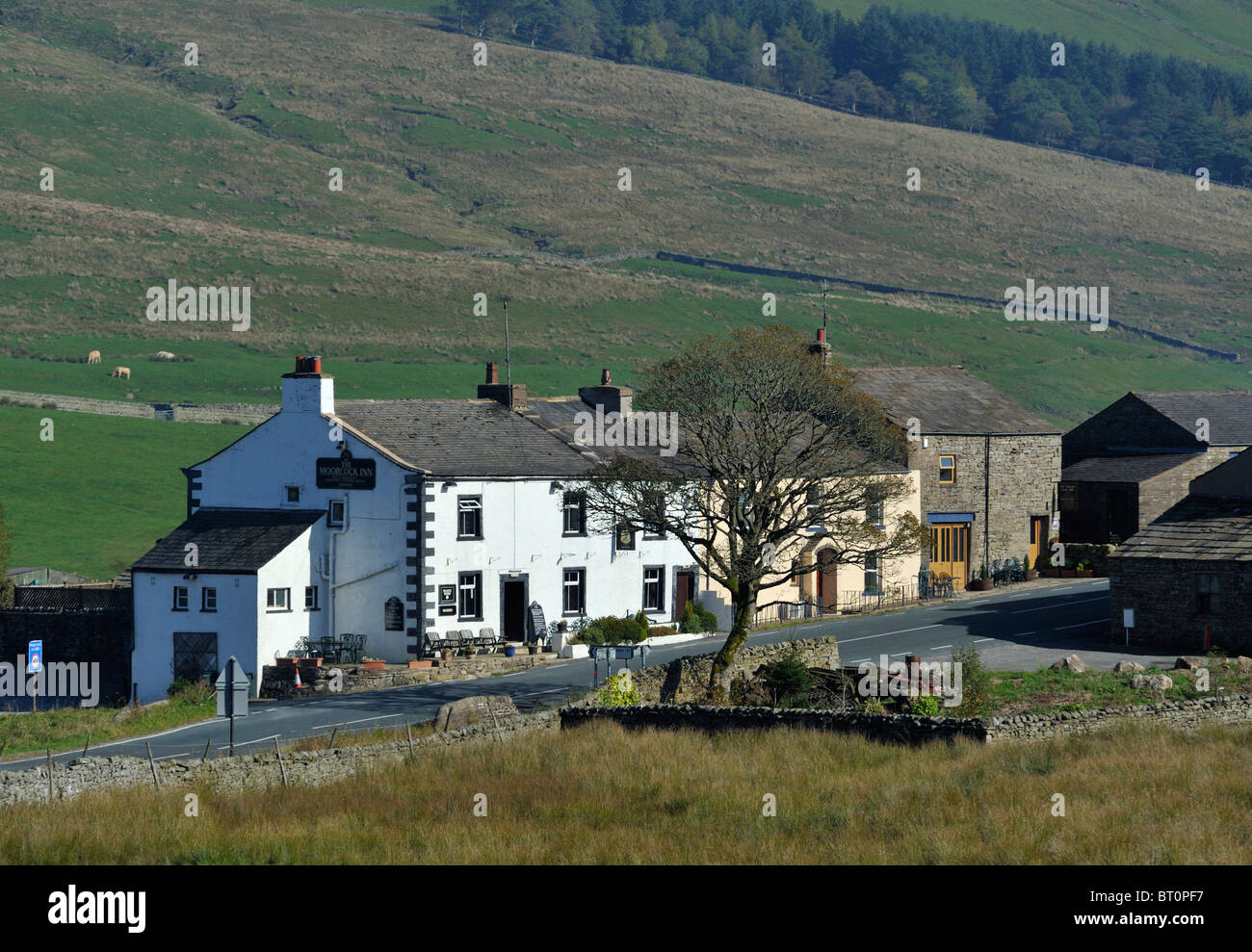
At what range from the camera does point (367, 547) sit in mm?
52875

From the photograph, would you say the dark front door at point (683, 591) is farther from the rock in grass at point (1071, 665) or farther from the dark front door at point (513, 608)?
the rock in grass at point (1071, 665)

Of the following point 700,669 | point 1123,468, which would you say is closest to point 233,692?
point 700,669

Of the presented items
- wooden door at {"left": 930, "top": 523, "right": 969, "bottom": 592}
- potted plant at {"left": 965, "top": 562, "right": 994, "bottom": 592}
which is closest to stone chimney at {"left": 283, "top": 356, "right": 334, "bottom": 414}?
wooden door at {"left": 930, "top": 523, "right": 969, "bottom": 592}

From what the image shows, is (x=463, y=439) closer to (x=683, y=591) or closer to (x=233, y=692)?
(x=683, y=591)

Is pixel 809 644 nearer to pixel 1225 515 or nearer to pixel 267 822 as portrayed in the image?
pixel 1225 515

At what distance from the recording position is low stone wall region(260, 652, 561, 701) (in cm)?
4906

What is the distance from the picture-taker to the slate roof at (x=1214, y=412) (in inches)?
2712

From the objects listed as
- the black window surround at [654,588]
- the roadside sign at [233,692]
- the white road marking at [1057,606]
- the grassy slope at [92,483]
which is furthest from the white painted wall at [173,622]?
the white road marking at [1057,606]

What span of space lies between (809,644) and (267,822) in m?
22.2

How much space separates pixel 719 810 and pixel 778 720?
8752mm

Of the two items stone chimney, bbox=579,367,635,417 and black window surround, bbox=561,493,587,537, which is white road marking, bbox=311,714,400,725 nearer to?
black window surround, bbox=561,493,587,537

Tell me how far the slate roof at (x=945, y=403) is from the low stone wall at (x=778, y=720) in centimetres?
2896

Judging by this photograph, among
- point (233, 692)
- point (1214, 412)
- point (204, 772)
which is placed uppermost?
point (1214, 412)

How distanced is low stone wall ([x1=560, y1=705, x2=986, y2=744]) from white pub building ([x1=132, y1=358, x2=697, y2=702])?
14.9m
